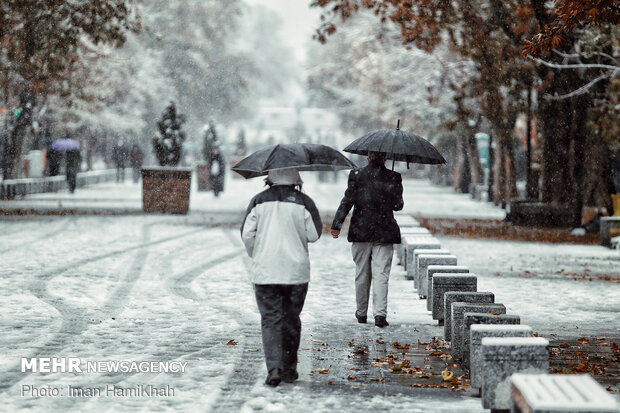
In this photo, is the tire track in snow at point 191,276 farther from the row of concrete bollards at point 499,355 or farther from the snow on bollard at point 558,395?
the snow on bollard at point 558,395

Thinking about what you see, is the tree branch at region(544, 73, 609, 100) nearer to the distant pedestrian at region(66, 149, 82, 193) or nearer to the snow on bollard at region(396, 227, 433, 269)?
the snow on bollard at region(396, 227, 433, 269)

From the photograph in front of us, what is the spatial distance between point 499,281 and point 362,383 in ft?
25.3

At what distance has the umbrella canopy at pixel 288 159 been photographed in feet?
26.8

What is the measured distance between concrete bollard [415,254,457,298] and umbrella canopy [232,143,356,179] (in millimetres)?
4480

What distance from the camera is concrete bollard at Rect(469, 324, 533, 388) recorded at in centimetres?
756

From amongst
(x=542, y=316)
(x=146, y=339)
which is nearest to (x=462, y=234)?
(x=542, y=316)

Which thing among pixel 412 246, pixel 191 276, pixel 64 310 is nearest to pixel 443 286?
pixel 64 310

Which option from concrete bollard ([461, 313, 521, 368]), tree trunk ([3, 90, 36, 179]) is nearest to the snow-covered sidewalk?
concrete bollard ([461, 313, 521, 368])

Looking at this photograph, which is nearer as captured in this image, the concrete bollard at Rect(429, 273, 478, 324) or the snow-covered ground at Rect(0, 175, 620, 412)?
the snow-covered ground at Rect(0, 175, 620, 412)

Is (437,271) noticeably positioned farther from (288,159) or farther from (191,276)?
(191,276)

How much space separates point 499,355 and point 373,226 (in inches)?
159

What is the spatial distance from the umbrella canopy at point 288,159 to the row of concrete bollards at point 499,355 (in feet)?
5.57

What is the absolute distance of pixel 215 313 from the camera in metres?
11.8

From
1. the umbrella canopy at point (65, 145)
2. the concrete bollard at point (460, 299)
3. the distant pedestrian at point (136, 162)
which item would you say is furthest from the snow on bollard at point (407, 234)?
the distant pedestrian at point (136, 162)
